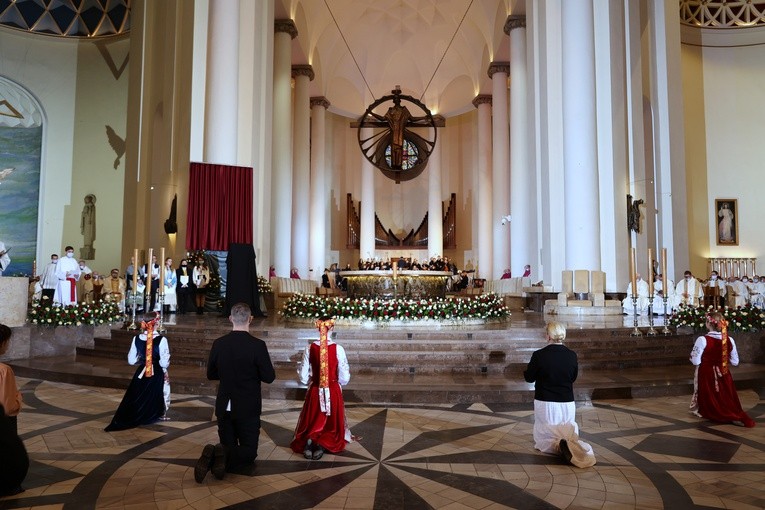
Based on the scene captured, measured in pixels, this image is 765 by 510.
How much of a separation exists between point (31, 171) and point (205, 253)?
13.0 m

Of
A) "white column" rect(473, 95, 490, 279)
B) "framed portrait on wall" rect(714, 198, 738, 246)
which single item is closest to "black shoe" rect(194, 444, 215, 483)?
"framed portrait on wall" rect(714, 198, 738, 246)

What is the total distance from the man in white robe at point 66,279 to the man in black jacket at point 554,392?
10921mm

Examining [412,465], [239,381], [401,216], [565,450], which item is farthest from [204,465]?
[401,216]

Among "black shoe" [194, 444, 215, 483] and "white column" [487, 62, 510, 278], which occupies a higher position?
"white column" [487, 62, 510, 278]

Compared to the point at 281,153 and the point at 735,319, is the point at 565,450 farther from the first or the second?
the point at 281,153

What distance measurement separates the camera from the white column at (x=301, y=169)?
22.5 m

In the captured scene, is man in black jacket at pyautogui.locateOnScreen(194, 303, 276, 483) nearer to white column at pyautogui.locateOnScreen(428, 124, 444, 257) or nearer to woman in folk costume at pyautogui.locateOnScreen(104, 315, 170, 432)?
woman in folk costume at pyautogui.locateOnScreen(104, 315, 170, 432)

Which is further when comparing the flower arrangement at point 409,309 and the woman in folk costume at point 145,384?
the flower arrangement at point 409,309

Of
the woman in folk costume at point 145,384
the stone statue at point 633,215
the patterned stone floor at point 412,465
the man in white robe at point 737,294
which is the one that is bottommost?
the patterned stone floor at point 412,465

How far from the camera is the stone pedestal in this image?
344 inches

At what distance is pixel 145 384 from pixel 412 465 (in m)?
2.77

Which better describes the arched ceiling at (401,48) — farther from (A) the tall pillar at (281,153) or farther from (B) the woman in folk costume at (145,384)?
(B) the woman in folk costume at (145,384)

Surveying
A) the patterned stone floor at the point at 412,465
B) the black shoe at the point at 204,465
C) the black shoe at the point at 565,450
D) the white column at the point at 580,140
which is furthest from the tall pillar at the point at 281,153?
the black shoe at the point at 565,450

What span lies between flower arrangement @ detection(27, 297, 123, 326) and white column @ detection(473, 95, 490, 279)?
17.6 meters
